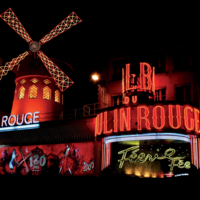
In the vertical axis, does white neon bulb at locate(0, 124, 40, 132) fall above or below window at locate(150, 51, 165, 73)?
below

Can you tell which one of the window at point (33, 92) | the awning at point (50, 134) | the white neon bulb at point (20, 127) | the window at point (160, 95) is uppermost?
the window at point (33, 92)

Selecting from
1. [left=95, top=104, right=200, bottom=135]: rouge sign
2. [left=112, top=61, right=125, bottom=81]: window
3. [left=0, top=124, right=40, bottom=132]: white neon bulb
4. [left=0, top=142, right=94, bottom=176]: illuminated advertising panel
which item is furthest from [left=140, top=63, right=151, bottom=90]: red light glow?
[left=0, top=124, right=40, bottom=132]: white neon bulb

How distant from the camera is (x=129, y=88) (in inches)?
439

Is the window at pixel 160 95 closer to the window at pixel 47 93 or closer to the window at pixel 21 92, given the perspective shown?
the window at pixel 47 93

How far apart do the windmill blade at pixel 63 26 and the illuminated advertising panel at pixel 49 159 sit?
6.69 m

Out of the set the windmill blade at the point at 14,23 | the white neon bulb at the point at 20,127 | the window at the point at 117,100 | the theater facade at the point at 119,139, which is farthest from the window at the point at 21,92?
the window at the point at 117,100

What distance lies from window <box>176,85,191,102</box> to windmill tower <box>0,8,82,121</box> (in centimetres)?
693

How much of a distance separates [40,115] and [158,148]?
7652mm

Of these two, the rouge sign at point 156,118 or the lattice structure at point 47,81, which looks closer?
the rouge sign at point 156,118

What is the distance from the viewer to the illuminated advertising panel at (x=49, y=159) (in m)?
13.3

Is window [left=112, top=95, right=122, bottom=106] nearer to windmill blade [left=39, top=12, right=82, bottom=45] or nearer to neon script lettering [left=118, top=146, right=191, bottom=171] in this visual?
neon script lettering [left=118, top=146, right=191, bottom=171]

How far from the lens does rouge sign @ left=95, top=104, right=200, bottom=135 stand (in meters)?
9.99

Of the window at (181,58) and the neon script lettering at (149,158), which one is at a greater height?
the window at (181,58)

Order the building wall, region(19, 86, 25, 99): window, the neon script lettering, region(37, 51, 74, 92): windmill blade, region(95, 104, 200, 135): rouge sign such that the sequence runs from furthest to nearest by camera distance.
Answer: region(19, 86, 25, 99): window < region(37, 51, 74, 92): windmill blade < the building wall < the neon script lettering < region(95, 104, 200, 135): rouge sign
